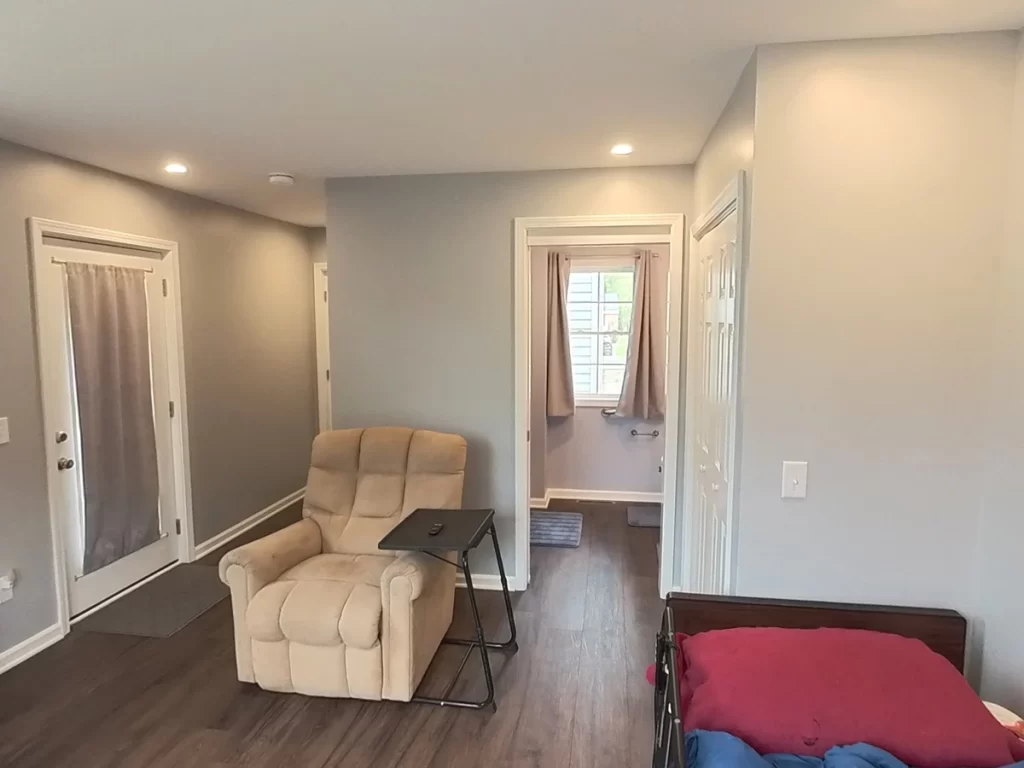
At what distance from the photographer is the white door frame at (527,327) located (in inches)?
141

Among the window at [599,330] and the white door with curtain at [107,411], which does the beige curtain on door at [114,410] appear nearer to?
the white door with curtain at [107,411]

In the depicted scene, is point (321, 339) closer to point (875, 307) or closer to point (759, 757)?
point (875, 307)

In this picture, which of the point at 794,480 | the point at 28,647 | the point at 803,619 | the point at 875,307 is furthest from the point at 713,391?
the point at 28,647

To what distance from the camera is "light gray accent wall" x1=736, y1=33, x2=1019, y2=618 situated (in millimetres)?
1900

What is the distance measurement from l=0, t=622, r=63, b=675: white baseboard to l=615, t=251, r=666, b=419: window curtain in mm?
4140

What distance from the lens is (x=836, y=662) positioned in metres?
1.59

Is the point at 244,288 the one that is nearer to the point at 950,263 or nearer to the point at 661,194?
the point at 661,194

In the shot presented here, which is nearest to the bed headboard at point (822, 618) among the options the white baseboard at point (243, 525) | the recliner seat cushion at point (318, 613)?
the recliner seat cushion at point (318, 613)

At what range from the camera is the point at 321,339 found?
589cm

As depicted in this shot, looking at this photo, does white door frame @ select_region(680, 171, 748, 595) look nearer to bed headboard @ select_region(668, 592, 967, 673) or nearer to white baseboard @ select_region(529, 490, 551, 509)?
bed headboard @ select_region(668, 592, 967, 673)

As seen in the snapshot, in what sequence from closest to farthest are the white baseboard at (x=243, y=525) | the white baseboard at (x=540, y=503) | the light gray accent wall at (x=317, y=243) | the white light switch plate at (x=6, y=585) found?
the white light switch plate at (x=6, y=585) → the white baseboard at (x=243, y=525) → the white baseboard at (x=540, y=503) → the light gray accent wall at (x=317, y=243)

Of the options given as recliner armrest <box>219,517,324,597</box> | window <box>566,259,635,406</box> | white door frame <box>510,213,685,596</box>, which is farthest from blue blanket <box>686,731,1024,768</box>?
window <box>566,259,635,406</box>

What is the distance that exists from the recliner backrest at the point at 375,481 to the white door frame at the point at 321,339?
2.38 m

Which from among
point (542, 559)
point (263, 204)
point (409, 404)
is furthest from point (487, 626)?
point (263, 204)
